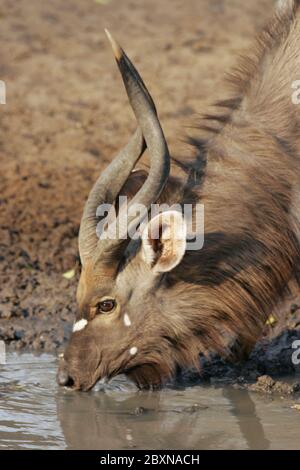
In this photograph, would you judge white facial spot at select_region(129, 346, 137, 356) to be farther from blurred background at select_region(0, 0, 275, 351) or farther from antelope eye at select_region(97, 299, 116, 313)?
blurred background at select_region(0, 0, 275, 351)

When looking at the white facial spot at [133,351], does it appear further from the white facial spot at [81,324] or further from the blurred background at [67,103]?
the blurred background at [67,103]

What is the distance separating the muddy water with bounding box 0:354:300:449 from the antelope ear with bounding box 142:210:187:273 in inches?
45.7

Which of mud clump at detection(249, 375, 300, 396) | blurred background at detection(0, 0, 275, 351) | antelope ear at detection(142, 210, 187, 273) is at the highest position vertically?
blurred background at detection(0, 0, 275, 351)

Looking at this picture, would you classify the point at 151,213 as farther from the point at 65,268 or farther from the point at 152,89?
the point at 152,89

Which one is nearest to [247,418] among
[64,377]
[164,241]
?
[64,377]

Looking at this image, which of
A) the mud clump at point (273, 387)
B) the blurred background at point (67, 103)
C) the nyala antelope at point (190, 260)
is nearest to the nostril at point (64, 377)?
the nyala antelope at point (190, 260)

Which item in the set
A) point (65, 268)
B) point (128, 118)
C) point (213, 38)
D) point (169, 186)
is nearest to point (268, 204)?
point (169, 186)

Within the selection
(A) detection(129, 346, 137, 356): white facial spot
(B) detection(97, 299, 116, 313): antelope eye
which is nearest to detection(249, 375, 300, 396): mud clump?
(A) detection(129, 346, 137, 356): white facial spot

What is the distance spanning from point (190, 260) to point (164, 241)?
0.38m

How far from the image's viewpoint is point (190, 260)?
8305 mm

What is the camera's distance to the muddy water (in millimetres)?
7938

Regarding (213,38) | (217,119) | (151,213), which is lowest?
(151,213)

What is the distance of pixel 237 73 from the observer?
30.3 ft
